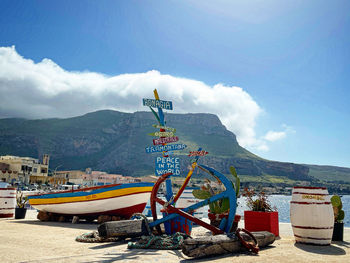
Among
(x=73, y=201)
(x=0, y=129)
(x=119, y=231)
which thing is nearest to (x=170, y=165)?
(x=119, y=231)

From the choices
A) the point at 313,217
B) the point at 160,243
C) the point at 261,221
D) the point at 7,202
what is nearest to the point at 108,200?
the point at 7,202

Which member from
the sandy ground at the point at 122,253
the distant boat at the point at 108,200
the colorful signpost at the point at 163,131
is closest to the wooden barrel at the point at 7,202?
the distant boat at the point at 108,200

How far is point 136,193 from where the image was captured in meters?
11.8

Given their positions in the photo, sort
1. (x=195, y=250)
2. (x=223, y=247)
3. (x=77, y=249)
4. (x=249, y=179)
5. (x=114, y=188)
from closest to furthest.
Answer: (x=195, y=250) → (x=223, y=247) → (x=77, y=249) → (x=114, y=188) → (x=249, y=179)

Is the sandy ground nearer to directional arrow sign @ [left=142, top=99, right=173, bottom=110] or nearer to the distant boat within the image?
directional arrow sign @ [left=142, top=99, right=173, bottom=110]

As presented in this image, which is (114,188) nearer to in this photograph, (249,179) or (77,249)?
(77,249)

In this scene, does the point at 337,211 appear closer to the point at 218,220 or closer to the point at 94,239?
the point at 218,220

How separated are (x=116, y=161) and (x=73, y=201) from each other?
6989 inches

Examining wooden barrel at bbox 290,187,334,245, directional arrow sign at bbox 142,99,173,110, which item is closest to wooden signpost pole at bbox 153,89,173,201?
directional arrow sign at bbox 142,99,173,110

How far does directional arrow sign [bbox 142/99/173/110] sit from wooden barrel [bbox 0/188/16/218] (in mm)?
9360

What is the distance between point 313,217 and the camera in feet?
21.7

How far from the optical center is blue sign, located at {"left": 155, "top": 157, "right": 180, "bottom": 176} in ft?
25.8

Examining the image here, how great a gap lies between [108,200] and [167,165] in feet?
16.1

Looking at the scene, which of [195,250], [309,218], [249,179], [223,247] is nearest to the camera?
[195,250]
